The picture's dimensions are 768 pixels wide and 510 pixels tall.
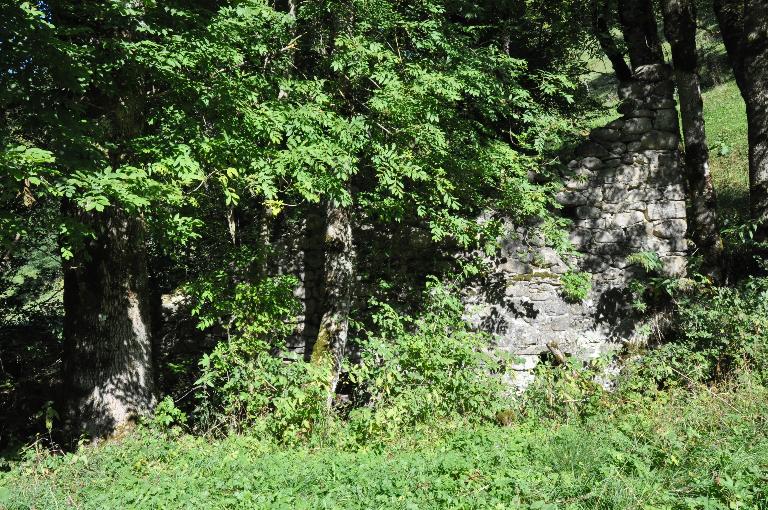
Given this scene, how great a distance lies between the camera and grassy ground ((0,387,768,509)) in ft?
11.2

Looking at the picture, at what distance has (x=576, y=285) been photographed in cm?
703

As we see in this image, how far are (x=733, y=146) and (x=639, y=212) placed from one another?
8.74m

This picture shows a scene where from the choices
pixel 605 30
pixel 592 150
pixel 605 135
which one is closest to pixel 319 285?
pixel 592 150

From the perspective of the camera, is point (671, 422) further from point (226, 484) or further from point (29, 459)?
point (29, 459)

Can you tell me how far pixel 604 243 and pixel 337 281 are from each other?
3694 millimetres

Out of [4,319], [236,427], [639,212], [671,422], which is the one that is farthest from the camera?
[4,319]

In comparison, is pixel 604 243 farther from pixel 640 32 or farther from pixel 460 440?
pixel 460 440

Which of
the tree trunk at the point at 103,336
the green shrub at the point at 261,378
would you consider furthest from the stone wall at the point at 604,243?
the tree trunk at the point at 103,336

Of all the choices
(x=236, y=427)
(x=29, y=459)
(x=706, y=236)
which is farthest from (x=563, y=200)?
(x=29, y=459)

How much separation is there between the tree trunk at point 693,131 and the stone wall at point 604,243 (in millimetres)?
508

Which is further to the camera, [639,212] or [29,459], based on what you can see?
[639,212]

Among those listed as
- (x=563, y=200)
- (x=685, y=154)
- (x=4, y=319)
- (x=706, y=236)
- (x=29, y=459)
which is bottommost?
(x=29, y=459)

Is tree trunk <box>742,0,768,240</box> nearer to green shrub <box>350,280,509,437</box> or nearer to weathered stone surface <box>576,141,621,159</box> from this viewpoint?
weathered stone surface <box>576,141,621,159</box>

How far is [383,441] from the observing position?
192 inches
